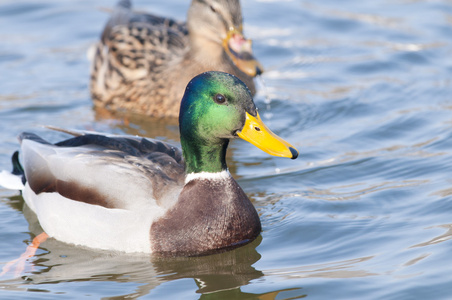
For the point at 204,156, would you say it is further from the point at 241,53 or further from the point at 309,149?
the point at 241,53

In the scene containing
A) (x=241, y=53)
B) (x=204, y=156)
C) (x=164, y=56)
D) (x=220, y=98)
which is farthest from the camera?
(x=164, y=56)

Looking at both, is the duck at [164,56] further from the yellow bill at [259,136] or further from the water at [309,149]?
the yellow bill at [259,136]

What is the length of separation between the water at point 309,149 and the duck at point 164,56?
29cm

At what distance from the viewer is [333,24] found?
1290 cm

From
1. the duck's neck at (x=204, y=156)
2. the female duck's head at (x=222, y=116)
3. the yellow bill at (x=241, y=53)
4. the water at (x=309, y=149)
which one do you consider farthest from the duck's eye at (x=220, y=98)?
the yellow bill at (x=241, y=53)

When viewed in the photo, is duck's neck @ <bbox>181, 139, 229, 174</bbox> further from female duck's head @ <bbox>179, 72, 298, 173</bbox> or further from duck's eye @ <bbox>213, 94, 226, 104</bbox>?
duck's eye @ <bbox>213, 94, 226, 104</bbox>

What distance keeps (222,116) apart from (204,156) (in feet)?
1.32

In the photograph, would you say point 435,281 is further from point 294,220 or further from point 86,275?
point 86,275

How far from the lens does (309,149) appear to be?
869 centimetres

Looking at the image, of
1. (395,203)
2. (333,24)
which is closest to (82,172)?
(395,203)

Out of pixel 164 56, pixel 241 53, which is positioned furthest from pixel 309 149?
pixel 164 56

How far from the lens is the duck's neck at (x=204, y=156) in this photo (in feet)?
20.7

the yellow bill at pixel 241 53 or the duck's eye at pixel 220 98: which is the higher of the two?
the duck's eye at pixel 220 98

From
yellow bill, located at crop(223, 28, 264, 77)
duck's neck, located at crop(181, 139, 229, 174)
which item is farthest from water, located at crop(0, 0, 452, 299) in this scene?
yellow bill, located at crop(223, 28, 264, 77)
